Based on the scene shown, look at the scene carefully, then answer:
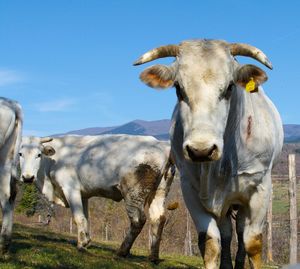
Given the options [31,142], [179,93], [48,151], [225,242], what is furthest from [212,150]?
[31,142]

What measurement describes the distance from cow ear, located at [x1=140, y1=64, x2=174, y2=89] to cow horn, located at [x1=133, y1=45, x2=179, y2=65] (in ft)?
0.40

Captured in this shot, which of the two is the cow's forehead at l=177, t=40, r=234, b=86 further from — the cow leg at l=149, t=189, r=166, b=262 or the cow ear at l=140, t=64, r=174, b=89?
the cow leg at l=149, t=189, r=166, b=262

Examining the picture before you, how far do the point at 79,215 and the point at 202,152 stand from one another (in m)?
9.40

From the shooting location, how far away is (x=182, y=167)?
6.60 metres

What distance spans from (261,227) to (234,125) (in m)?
1.31

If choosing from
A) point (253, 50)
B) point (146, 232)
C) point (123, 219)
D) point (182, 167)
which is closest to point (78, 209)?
point (182, 167)

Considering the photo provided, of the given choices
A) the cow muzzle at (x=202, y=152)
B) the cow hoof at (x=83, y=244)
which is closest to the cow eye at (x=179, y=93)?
the cow muzzle at (x=202, y=152)

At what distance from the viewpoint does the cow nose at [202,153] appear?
4.93 meters

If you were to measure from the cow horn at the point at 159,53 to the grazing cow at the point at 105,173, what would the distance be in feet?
22.0

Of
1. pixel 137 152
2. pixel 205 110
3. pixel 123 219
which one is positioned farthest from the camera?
pixel 123 219

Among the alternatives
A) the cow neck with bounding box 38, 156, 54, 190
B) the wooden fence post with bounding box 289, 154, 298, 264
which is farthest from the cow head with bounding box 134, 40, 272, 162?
the wooden fence post with bounding box 289, 154, 298, 264

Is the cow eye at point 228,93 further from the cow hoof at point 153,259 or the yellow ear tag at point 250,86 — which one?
the cow hoof at point 153,259

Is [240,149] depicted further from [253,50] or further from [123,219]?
[123,219]

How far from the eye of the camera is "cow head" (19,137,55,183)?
14345mm
